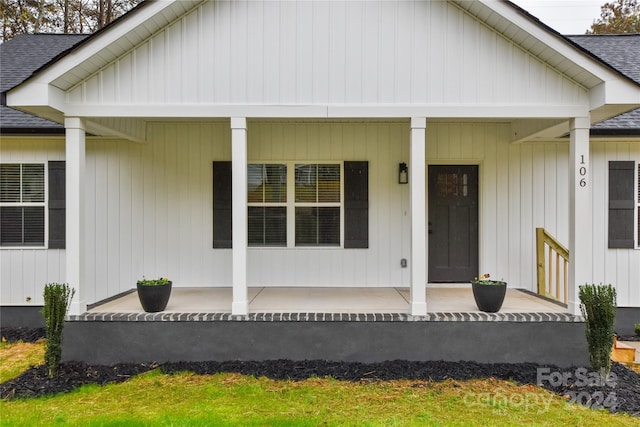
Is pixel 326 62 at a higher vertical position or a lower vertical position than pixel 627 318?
higher

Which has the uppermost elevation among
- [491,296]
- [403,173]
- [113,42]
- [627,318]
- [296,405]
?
[113,42]

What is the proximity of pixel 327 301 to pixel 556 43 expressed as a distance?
3980mm

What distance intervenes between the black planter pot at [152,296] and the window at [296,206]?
5.89 ft

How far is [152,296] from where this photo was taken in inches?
204

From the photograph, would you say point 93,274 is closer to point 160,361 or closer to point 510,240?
point 160,361

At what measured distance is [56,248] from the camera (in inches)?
260

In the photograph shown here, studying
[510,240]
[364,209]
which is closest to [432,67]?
[364,209]

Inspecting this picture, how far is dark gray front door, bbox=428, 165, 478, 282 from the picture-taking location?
7047 mm

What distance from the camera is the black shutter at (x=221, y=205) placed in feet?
22.7

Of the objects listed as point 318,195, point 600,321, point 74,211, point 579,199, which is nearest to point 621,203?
point 579,199

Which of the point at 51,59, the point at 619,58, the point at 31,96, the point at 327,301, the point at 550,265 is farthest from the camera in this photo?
the point at 619,58

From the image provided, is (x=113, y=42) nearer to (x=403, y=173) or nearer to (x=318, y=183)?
(x=318, y=183)

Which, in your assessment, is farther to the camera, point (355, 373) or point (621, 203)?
point (621, 203)

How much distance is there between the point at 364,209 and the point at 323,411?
→ 347cm
